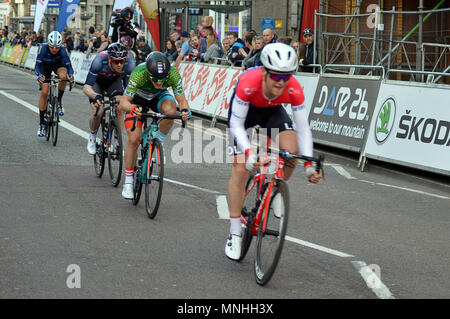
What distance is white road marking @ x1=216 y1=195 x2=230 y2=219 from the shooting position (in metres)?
8.62

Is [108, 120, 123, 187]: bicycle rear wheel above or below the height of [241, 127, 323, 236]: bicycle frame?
below

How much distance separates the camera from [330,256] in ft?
22.7

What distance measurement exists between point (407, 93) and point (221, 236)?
5.75m

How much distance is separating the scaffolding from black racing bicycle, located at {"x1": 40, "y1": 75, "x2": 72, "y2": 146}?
5.13m

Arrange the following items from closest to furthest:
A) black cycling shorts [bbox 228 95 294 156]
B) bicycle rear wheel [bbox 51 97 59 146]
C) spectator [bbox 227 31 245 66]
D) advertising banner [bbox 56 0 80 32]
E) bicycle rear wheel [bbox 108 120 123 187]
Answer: black cycling shorts [bbox 228 95 294 156] → bicycle rear wheel [bbox 108 120 123 187] → bicycle rear wheel [bbox 51 97 59 146] → spectator [bbox 227 31 245 66] → advertising banner [bbox 56 0 80 32]

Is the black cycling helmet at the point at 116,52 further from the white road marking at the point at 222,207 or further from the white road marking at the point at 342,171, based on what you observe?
the white road marking at the point at 342,171

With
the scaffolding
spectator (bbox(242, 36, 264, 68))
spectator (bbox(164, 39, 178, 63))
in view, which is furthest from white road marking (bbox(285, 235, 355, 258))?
spectator (bbox(164, 39, 178, 63))

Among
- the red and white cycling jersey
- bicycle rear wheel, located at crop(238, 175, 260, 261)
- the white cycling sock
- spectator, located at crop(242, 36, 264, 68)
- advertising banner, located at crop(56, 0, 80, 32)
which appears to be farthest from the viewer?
advertising banner, located at crop(56, 0, 80, 32)

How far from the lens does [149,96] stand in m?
9.09

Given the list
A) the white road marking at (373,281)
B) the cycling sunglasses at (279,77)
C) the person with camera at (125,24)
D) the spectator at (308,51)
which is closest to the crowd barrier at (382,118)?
the spectator at (308,51)

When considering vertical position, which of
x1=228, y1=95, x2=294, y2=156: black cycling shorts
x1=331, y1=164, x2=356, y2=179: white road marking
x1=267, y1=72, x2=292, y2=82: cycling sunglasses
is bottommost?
x1=331, y1=164, x2=356, y2=179: white road marking

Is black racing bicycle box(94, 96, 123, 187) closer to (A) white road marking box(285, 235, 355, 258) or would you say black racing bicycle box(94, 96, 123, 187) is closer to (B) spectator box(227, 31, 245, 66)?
(A) white road marking box(285, 235, 355, 258)

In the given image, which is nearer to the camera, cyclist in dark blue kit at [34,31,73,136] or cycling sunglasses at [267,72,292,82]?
cycling sunglasses at [267,72,292,82]
